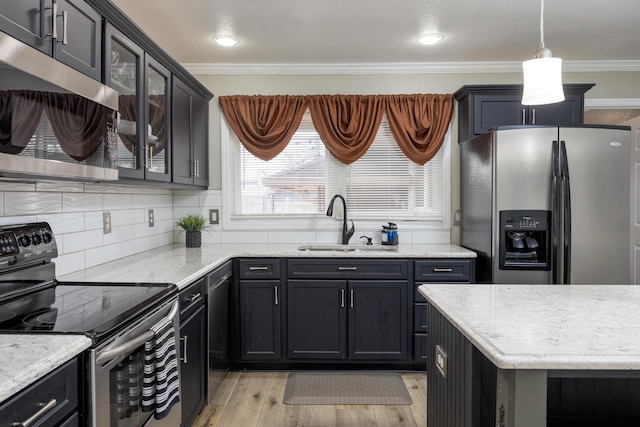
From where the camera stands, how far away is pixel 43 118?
1320mm

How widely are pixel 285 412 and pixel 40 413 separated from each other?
174 cm

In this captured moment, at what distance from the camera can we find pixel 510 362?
3.19 feet

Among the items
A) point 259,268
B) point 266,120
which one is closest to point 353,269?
point 259,268

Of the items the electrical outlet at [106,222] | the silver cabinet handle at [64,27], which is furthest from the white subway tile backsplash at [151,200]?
the silver cabinet handle at [64,27]

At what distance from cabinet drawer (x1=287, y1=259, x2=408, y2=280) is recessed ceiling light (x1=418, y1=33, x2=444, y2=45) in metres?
1.60

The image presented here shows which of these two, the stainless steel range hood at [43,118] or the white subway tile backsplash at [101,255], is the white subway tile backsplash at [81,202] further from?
the stainless steel range hood at [43,118]

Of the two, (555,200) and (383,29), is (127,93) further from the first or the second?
(555,200)

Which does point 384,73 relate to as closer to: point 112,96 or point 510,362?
point 112,96

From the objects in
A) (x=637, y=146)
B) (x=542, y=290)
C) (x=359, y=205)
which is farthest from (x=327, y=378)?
(x=637, y=146)

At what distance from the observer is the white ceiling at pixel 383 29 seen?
249 cm

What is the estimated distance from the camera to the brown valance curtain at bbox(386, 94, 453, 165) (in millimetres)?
3457

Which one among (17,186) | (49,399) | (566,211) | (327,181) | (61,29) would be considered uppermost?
(61,29)

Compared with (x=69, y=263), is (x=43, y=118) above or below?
above

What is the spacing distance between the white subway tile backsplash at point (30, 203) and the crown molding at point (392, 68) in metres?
1.95
